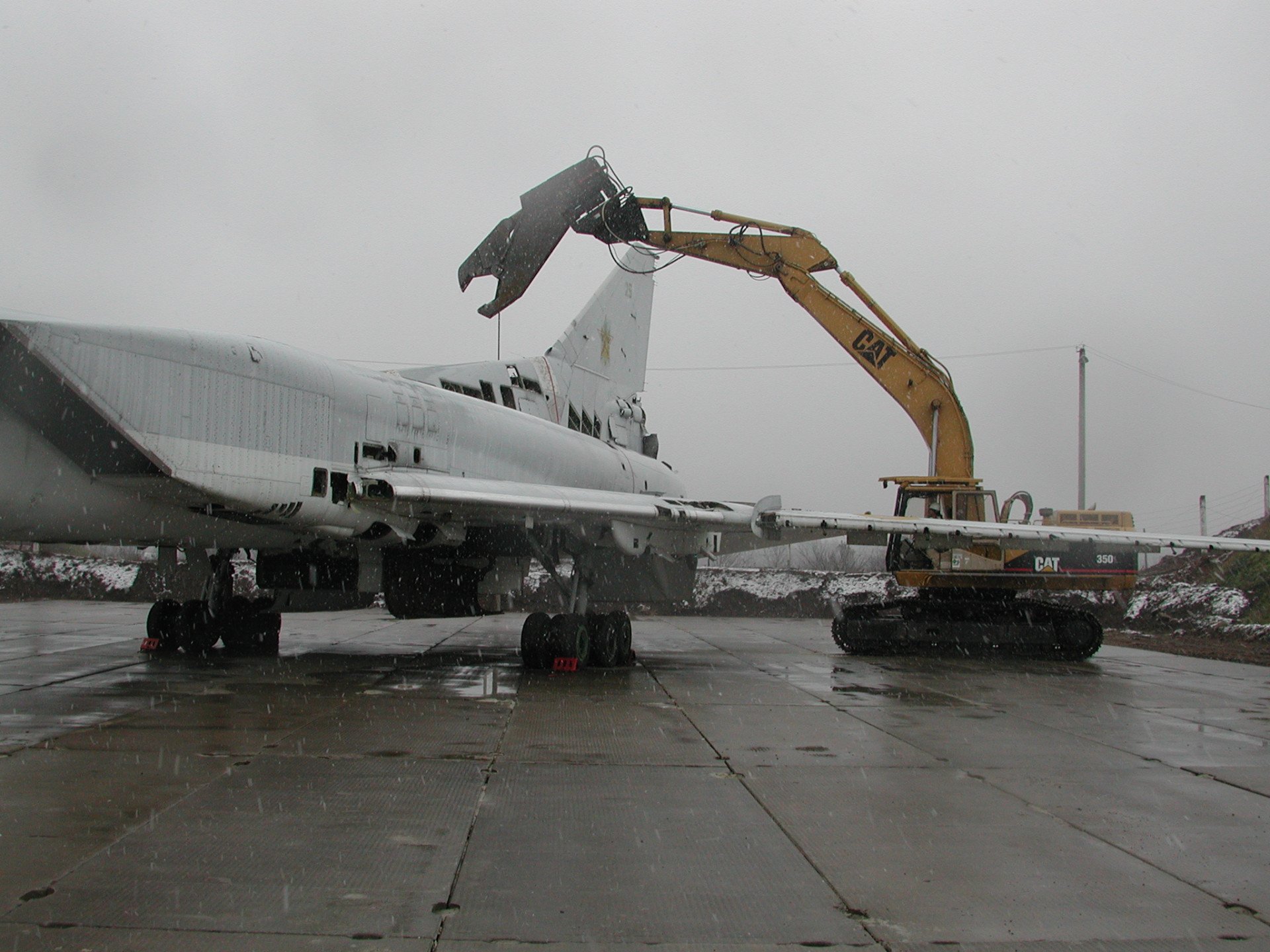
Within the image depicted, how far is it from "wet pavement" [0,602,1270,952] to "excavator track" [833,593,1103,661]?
16.1 ft

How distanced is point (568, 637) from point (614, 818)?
632cm

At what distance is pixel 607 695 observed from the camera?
8820 millimetres

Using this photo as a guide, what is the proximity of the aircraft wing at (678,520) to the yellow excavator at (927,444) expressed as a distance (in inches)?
25.3

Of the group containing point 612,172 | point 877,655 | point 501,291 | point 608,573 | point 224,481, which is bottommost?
point 877,655

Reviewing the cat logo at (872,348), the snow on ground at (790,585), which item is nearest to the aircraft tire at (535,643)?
the cat logo at (872,348)

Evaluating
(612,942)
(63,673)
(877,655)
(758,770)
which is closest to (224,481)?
(63,673)

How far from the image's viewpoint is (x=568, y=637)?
35.3 ft

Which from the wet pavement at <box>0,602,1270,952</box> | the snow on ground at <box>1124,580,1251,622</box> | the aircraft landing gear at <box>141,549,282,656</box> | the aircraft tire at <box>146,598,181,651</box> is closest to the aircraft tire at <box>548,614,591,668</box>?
the wet pavement at <box>0,602,1270,952</box>

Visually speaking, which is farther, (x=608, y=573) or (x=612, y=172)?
(x=612, y=172)

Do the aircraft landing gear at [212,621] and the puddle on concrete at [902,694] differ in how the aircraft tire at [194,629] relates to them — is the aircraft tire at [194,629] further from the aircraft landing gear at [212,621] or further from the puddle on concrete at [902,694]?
the puddle on concrete at [902,694]

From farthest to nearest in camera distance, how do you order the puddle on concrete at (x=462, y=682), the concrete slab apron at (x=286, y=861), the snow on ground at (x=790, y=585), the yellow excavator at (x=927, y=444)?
the snow on ground at (x=790, y=585) → the yellow excavator at (x=927, y=444) → the puddle on concrete at (x=462, y=682) → the concrete slab apron at (x=286, y=861)

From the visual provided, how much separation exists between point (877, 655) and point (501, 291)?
7.63 meters

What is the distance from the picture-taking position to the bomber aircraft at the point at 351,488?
7281 millimetres

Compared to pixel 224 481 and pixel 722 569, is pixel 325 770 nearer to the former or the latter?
pixel 224 481
